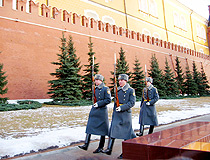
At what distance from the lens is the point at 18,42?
12.1m

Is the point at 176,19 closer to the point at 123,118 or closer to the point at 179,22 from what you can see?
the point at 179,22

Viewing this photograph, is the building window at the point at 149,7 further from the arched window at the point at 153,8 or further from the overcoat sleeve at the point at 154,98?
the overcoat sleeve at the point at 154,98

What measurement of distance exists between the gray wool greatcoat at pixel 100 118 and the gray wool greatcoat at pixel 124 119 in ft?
0.74

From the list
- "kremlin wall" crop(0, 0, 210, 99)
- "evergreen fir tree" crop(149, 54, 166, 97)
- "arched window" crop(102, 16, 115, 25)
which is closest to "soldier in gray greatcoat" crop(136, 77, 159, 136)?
"kremlin wall" crop(0, 0, 210, 99)

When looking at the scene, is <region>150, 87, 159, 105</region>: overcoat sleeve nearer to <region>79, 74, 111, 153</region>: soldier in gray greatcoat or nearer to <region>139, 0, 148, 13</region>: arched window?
<region>79, 74, 111, 153</region>: soldier in gray greatcoat

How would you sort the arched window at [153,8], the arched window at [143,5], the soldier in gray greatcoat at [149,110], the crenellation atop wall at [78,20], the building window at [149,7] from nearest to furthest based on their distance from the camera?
1. the soldier in gray greatcoat at [149,110]
2. the crenellation atop wall at [78,20]
3. the arched window at [143,5]
4. the building window at [149,7]
5. the arched window at [153,8]

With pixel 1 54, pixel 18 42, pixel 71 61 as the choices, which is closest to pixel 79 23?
pixel 71 61

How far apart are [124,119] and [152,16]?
1033 inches

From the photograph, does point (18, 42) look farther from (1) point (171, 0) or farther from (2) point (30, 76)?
(1) point (171, 0)

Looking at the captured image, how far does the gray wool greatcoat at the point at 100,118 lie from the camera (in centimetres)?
356

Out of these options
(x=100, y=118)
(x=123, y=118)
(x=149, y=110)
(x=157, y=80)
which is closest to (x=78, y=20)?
(x=157, y=80)

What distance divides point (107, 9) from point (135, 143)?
20.1m

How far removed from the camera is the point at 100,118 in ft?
11.8

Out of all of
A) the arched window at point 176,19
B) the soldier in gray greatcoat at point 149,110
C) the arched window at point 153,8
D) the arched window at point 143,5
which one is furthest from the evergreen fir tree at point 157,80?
the arched window at point 176,19
